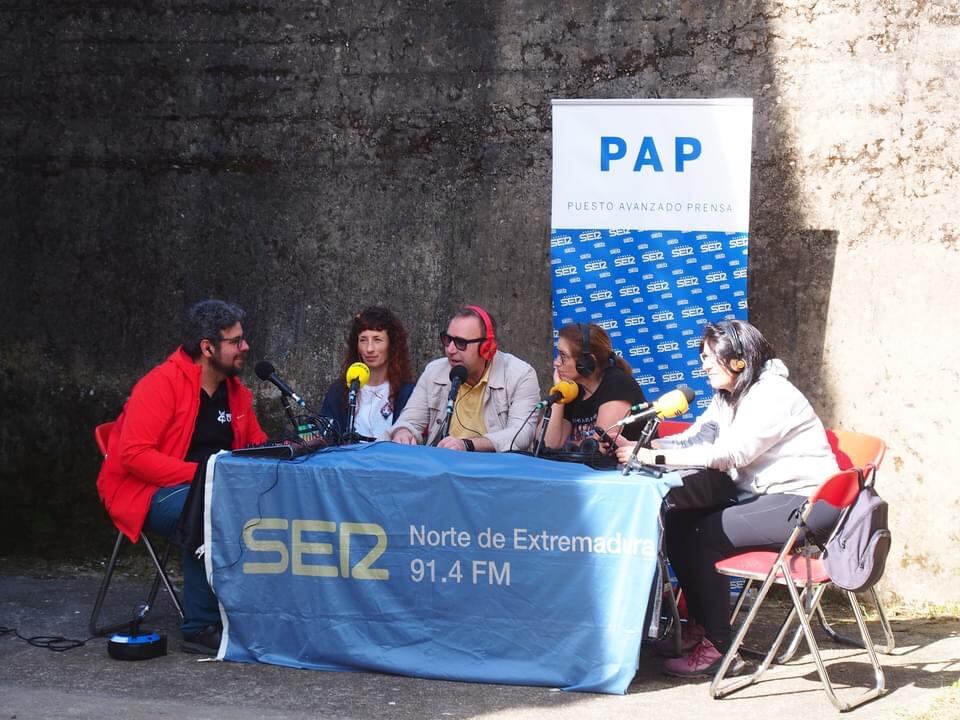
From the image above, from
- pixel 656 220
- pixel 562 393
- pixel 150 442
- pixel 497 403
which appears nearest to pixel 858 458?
pixel 562 393

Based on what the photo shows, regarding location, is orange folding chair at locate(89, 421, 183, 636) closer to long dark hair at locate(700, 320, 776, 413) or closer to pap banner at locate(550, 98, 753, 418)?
pap banner at locate(550, 98, 753, 418)

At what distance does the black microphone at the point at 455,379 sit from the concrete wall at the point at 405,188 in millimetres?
1214

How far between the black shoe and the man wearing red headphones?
121 cm

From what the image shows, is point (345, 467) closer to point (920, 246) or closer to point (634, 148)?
point (634, 148)

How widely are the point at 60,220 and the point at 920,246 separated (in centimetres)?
474

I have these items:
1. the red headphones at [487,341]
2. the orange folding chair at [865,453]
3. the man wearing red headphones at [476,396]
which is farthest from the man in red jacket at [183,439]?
the orange folding chair at [865,453]

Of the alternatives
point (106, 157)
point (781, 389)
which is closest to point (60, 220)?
point (106, 157)

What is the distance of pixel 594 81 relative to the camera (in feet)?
20.6

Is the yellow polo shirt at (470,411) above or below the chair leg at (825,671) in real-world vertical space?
above

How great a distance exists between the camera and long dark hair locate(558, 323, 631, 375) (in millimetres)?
5441

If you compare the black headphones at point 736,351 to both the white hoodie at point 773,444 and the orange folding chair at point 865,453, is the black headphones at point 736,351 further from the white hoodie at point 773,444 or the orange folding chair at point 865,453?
the orange folding chair at point 865,453

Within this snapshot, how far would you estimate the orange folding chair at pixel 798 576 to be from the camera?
4441 millimetres

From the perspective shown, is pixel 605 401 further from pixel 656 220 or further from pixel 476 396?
pixel 656 220

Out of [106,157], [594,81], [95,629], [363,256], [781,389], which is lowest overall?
[95,629]
